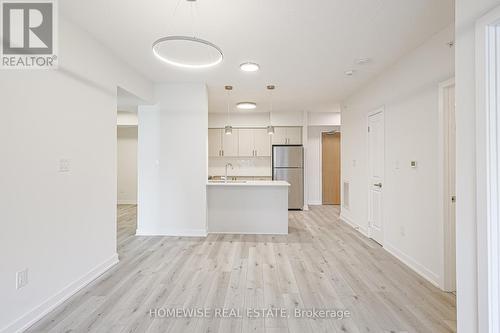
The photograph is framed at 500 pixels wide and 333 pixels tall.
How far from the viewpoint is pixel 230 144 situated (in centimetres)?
755

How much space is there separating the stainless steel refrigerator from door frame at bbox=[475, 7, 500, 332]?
18.5ft

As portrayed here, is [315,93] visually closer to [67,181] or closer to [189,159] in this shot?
[189,159]

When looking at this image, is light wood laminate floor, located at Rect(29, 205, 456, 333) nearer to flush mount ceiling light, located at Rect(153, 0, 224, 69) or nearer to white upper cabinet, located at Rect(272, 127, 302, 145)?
flush mount ceiling light, located at Rect(153, 0, 224, 69)

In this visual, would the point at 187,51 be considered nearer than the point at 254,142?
Yes

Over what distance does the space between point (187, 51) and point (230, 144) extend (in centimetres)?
518

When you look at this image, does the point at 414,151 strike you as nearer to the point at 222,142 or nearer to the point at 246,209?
the point at 246,209

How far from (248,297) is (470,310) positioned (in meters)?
1.74

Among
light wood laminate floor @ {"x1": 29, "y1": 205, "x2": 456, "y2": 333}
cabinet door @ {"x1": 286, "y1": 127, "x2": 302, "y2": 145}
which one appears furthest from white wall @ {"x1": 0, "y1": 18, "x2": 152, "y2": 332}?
cabinet door @ {"x1": 286, "y1": 127, "x2": 302, "y2": 145}

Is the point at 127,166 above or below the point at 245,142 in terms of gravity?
below

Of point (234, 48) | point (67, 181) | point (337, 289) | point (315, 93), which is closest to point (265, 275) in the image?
point (337, 289)

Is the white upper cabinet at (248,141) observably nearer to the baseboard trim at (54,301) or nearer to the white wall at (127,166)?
the white wall at (127,166)

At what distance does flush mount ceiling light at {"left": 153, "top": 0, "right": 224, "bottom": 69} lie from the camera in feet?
7.32

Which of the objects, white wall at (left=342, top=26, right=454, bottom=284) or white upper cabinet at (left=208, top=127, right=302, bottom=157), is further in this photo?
white upper cabinet at (left=208, top=127, right=302, bottom=157)

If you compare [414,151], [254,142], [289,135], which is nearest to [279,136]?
[289,135]
